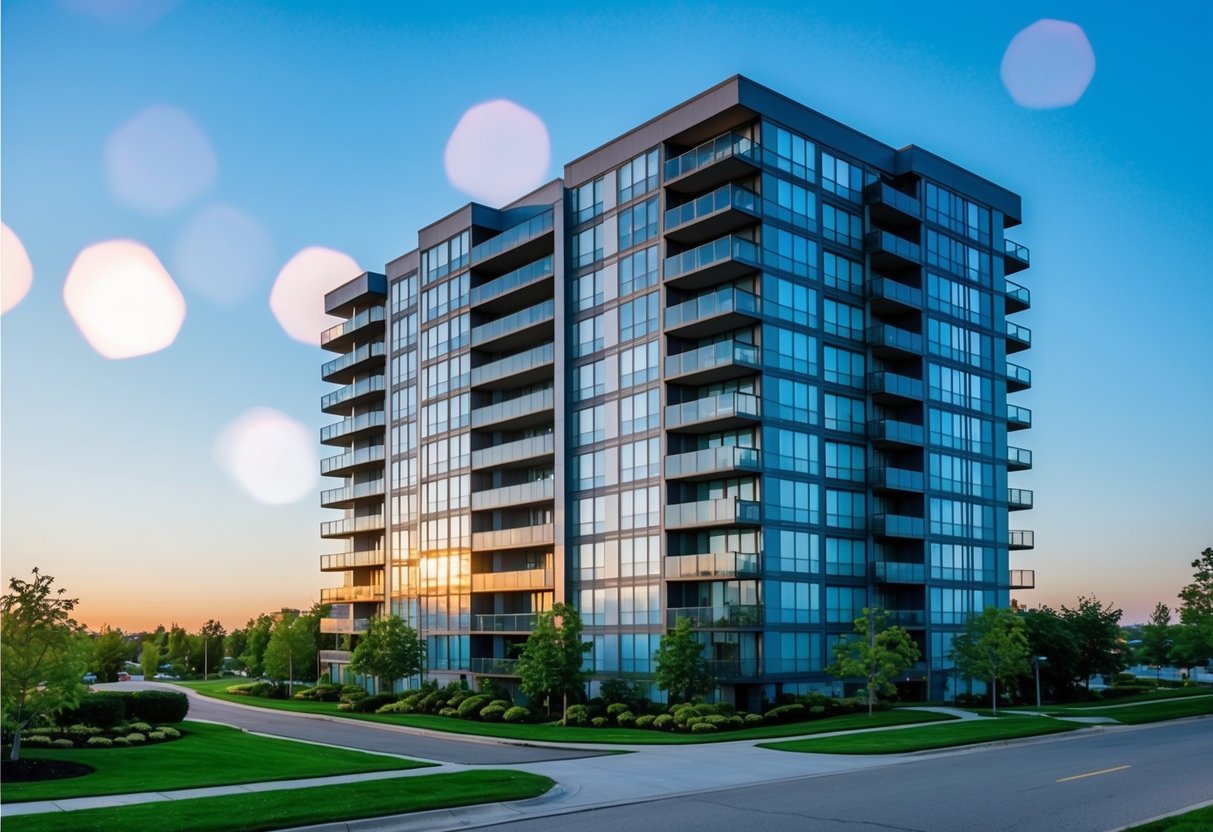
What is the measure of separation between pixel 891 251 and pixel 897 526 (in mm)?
14701

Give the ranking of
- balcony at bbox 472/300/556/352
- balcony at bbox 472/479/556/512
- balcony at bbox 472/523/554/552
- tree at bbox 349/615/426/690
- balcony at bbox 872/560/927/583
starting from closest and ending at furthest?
1. balcony at bbox 872/560/927/583
2. balcony at bbox 472/523/554/552
3. balcony at bbox 472/479/556/512
4. balcony at bbox 472/300/556/352
5. tree at bbox 349/615/426/690

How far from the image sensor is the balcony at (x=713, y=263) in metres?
50.3

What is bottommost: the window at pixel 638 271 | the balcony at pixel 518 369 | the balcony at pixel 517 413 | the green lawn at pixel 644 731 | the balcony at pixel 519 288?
the green lawn at pixel 644 731

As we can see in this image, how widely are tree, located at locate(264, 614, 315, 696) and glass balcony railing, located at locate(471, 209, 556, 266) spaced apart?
3121 cm

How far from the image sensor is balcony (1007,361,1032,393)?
219ft

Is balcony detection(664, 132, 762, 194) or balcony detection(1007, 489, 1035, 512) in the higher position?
balcony detection(664, 132, 762, 194)

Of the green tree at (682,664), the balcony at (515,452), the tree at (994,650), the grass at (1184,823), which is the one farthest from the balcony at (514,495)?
the grass at (1184,823)

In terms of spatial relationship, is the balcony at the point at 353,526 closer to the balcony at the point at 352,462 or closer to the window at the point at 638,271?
the balcony at the point at 352,462

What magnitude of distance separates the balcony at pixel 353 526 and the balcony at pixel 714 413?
116ft

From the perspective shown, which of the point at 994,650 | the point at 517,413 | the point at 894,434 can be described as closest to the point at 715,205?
the point at 894,434

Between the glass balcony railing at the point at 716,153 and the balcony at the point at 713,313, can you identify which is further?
the glass balcony railing at the point at 716,153

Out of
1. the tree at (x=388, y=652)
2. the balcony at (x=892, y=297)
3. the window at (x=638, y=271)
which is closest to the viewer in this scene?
the window at (x=638, y=271)

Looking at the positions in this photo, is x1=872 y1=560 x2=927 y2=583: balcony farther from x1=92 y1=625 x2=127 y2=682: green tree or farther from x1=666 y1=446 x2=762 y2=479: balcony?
x1=92 y1=625 x2=127 y2=682: green tree

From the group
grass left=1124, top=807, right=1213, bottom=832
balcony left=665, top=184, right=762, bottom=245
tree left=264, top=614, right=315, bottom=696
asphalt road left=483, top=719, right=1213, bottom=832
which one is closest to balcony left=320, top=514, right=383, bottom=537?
tree left=264, top=614, right=315, bottom=696
